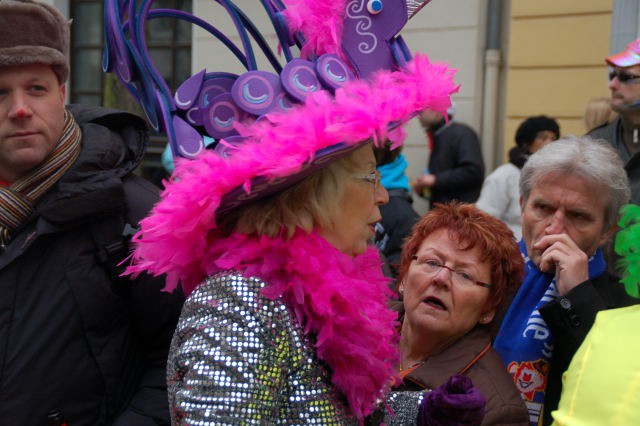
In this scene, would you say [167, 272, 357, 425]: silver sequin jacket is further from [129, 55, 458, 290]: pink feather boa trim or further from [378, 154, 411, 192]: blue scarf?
[378, 154, 411, 192]: blue scarf

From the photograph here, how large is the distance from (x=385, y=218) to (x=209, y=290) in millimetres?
2286

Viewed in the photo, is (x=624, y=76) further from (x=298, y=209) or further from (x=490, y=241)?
(x=298, y=209)

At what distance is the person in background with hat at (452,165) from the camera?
599 centimetres

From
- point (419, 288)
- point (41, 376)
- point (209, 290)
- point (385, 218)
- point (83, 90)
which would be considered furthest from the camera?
point (83, 90)

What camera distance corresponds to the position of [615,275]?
2.44m

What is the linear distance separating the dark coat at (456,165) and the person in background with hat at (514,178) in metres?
0.79

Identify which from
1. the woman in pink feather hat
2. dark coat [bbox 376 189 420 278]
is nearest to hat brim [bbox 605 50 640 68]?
dark coat [bbox 376 189 420 278]

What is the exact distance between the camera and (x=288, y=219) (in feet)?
5.32

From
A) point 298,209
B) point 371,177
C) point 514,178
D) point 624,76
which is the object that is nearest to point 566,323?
point 371,177

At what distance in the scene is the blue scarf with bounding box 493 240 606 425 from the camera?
2197mm

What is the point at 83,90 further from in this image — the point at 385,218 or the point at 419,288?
the point at 419,288

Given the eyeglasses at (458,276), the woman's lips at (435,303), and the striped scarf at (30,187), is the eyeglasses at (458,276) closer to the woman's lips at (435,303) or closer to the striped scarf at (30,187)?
the woman's lips at (435,303)

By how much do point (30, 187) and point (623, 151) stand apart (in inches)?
98.8

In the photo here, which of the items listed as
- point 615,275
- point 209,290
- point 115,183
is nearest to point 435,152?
point 615,275
